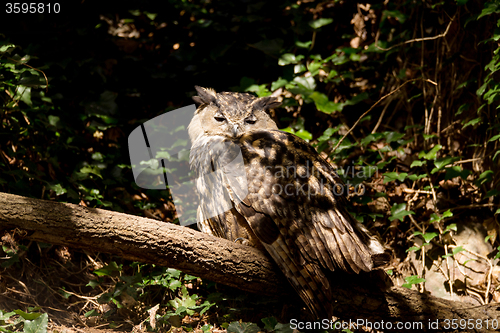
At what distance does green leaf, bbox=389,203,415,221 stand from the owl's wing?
675 mm

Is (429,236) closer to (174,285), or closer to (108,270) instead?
(174,285)

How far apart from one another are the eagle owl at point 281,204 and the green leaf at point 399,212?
65 centimetres

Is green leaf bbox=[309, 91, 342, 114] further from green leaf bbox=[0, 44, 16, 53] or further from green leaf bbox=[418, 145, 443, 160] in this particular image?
green leaf bbox=[0, 44, 16, 53]

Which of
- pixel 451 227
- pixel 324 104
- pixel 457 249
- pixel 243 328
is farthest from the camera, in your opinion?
pixel 324 104

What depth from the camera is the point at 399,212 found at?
295 cm

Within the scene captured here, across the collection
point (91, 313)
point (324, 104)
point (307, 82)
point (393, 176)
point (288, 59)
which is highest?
point (288, 59)

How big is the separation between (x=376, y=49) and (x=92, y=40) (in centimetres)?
255

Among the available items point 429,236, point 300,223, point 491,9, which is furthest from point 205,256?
point 491,9

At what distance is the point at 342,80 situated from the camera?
365 centimetres

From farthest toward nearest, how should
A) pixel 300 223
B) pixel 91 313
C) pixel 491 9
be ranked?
pixel 491 9 < pixel 91 313 < pixel 300 223

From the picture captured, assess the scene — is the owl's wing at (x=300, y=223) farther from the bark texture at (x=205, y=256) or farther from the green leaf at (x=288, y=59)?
the green leaf at (x=288, y=59)

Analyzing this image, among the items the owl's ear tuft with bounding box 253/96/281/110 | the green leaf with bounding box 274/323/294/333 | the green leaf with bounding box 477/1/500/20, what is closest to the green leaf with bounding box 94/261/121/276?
the green leaf with bounding box 274/323/294/333

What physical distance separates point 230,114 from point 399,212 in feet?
4.97

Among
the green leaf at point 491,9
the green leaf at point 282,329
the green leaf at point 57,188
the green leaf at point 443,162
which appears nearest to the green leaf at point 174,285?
the green leaf at point 282,329
